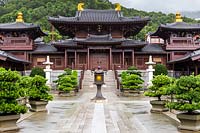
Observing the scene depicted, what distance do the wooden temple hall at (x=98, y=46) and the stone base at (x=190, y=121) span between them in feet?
118

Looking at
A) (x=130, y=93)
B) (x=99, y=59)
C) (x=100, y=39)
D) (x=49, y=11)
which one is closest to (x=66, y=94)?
(x=130, y=93)

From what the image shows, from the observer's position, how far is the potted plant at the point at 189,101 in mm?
12658

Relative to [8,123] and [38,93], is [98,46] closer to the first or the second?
[38,93]

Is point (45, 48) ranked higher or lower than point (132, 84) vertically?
higher

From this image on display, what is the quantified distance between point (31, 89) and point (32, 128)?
557cm

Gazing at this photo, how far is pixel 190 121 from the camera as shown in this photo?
42.0 ft

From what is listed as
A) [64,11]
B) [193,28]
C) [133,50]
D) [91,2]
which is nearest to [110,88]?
[133,50]

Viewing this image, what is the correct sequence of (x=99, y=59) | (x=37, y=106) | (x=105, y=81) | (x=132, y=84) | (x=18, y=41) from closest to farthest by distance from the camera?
1. (x=37, y=106)
2. (x=132, y=84)
3. (x=105, y=81)
4. (x=18, y=41)
5. (x=99, y=59)

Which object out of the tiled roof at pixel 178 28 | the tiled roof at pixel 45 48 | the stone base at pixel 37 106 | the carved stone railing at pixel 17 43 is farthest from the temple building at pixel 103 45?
the stone base at pixel 37 106

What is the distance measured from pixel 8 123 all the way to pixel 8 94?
111 centimetres

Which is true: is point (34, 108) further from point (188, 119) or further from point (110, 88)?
point (110, 88)

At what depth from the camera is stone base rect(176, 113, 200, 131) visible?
41.6 ft

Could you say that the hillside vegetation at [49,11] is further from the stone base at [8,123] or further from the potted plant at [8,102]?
the stone base at [8,123]

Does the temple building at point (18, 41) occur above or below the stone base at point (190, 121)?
above
